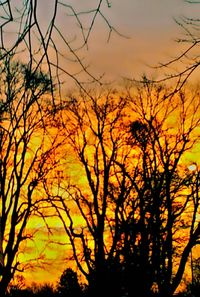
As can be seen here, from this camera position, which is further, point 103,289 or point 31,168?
point 103,289

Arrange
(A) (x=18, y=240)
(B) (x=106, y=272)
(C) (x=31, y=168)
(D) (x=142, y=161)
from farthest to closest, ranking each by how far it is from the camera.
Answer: (D) (x=142, y=161), (B) (x=106, y=272), (C) (x=31, y=168), (A) (x=18, y=240)

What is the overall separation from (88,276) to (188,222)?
5.49m

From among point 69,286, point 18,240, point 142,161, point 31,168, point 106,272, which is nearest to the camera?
point 18,240

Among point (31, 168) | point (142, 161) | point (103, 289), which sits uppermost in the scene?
point (142, 161)

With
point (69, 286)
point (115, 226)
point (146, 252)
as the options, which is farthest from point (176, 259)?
point (69, 286)

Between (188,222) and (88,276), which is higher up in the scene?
(188,222)

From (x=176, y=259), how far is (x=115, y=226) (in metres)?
3.72

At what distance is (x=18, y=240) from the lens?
1780 cm

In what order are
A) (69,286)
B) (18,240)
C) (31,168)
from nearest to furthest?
(18,240)
(31,168)
(69,286)

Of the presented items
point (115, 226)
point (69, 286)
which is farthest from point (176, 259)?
point (69, 286)

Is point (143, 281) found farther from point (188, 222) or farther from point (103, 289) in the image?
point (188, 222)

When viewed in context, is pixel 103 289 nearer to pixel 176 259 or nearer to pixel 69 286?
pixel 176 259

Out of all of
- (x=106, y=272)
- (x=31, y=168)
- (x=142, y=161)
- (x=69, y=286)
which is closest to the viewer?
(x=31, y=168)

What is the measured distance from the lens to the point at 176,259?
23531mm
